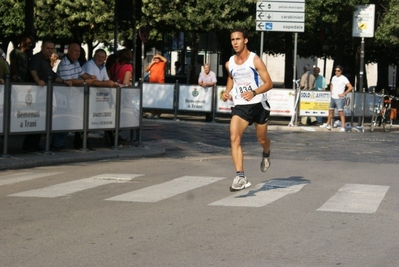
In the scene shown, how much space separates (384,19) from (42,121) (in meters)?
23.9

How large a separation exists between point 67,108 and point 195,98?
13.1 m

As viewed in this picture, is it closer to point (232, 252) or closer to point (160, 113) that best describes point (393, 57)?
point (160, 113)

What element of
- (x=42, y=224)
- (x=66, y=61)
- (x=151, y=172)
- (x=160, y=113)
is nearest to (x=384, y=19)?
(x=160, y=113)

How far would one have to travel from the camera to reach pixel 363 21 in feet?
102

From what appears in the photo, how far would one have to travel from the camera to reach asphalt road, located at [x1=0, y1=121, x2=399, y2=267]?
7.68 meters

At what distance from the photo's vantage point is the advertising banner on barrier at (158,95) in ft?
97.5

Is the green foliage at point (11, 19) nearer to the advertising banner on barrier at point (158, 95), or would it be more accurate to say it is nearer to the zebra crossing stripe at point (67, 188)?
the advertising banner on barrier at point (158, 95)

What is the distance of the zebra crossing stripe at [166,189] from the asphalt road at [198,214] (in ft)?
0.04

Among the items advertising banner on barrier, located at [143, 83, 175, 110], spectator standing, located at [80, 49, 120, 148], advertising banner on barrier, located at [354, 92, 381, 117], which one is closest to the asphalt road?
spectator standing, located at [80, 49, 120, 148]

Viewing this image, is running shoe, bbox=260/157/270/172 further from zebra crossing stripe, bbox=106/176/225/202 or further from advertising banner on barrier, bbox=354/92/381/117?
advertising banner on barrier, bbox=354/92/381/117

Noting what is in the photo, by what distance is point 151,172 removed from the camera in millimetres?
14211

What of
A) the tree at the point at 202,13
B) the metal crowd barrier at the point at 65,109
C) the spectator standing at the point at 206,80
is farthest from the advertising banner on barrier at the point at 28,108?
the tree at the point at 202,13

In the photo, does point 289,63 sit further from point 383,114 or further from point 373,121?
point 383,114

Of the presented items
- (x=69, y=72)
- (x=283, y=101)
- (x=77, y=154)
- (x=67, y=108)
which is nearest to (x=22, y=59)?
(x=69, y=72)
